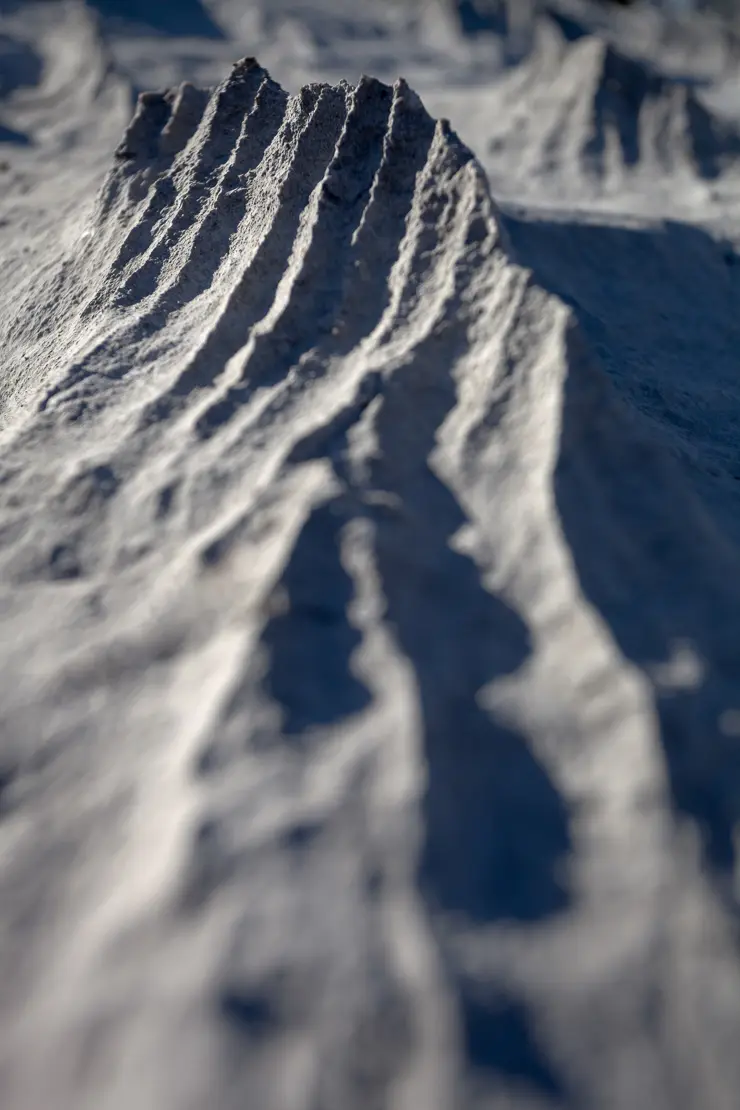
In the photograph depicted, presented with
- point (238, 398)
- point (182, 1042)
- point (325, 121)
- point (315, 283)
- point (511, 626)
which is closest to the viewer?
point (182, 1042)

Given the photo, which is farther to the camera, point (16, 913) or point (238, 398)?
point (238, 398)

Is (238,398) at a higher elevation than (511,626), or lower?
higher

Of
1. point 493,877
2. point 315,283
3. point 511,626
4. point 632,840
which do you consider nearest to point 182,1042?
point 493,877

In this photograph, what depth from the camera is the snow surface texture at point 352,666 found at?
1.12m

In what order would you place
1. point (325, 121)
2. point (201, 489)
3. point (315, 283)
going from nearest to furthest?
point (201, 489)
point (315, 283)
point (325, 121)

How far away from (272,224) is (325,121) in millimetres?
492

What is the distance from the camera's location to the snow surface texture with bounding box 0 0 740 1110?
1118mm

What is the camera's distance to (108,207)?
3.26 metres

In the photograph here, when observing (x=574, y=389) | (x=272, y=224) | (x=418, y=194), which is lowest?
(x=574, y=389)

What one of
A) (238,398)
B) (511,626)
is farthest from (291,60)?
(511,626)

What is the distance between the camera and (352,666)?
154cm

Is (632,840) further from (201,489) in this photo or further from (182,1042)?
(201,489)

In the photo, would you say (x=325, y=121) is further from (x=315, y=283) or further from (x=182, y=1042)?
(x=182, y=1042)

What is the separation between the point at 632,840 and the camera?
1.30 meters
